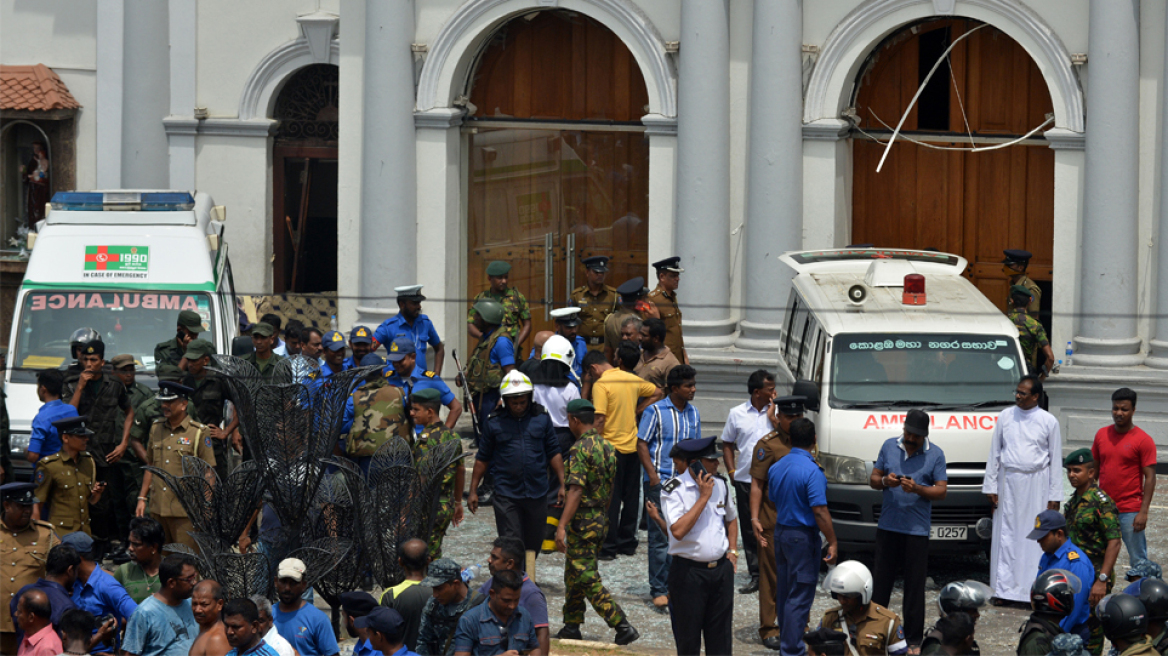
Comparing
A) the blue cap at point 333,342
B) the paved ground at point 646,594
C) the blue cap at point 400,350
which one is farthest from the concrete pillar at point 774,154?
the blue cap at point 333,342

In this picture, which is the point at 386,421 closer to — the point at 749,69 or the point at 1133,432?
the point at 1133,432

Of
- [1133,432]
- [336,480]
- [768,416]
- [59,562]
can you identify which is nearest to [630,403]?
[768,416]

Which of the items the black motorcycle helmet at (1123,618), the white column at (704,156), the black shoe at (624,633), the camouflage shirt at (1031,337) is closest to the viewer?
the black motorcycle helmet at (1123,618)

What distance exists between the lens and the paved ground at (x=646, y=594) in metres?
11.1

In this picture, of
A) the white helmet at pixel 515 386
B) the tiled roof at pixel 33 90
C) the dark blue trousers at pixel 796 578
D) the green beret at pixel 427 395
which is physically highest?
the tiled roof at pixel 33 90

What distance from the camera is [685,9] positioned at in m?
17.1

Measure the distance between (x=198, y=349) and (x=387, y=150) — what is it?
212 inches

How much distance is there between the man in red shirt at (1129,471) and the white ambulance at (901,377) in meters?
0.88

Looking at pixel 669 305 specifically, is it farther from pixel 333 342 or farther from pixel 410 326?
pixel 333 342

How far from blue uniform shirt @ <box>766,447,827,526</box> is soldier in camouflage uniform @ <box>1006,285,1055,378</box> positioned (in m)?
4.77

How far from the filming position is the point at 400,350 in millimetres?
12961

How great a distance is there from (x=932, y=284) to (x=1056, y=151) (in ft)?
11.8

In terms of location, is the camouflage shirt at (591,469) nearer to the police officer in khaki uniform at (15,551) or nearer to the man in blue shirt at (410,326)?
the police officer in khaki uniform at (15,551)

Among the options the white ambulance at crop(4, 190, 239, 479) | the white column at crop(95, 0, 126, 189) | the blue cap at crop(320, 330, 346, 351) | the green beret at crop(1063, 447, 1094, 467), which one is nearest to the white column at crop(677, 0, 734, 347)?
the blue cap at crop(320, 330, 346, 351)
